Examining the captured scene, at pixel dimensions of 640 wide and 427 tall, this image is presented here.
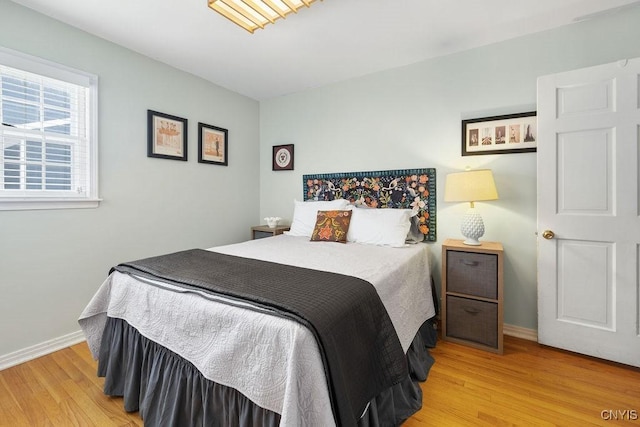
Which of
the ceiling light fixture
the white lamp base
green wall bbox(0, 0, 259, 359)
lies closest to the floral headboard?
the white lamp base

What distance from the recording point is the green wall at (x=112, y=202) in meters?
2.01

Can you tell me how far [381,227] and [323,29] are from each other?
1646mm

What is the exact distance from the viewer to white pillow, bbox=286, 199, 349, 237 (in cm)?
292

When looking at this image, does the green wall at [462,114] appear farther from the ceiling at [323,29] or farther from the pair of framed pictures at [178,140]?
the pair of framed pictures at [178,140]

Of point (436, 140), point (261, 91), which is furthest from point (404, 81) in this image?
point (261, 91)

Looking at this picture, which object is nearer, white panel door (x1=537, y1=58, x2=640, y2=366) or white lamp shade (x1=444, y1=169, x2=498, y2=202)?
white panel door (x1=537, y1=58, x2=640, y2=366)

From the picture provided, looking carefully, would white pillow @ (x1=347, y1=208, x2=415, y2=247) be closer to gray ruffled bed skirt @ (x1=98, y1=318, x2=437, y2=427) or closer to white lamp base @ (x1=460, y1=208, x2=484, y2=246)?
white lamp base @ (x1=460, y1=208, x2=484, y2=246)

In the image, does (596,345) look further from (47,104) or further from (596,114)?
(47,104)

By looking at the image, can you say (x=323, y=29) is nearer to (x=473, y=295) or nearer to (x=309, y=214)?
(x=309, y=214)

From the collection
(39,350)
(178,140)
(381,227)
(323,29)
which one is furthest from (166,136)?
(381,227)

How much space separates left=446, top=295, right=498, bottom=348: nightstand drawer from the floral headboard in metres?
0.66

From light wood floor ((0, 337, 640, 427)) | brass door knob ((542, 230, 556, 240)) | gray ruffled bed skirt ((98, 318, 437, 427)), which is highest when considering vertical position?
brass door knob ((542, 230, 556, 240))

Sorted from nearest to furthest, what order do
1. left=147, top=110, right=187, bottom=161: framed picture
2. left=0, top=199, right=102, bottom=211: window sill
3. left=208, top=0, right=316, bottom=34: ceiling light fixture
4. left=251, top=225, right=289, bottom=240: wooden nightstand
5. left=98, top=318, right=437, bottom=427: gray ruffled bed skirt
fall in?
left=98, top=318, right=437, bottom=427: gray ruffled bed skirt, left=208, top=0, right=316, bottom=34: ceiling light fixture, left=0, top=199, right=102, bottom=211: window sill, left=147, top=110, right=187, bottom=161: framed picture, left=251, top=225, right=289, bottom=240: wooden nightstand

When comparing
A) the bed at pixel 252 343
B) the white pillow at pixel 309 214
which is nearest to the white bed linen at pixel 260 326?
the bed at pixel 252 343
